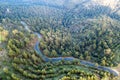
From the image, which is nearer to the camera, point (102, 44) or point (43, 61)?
point (43, 61)

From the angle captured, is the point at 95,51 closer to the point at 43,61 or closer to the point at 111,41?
the point at 111,41

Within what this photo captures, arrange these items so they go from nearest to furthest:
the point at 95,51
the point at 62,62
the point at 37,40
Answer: the point at 62,62 < the point at 95,51 < the point at 37,40

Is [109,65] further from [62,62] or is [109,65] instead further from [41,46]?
[41,46]

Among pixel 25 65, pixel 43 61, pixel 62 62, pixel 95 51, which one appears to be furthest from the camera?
pixel 95 51

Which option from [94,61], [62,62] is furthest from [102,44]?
[62,62]

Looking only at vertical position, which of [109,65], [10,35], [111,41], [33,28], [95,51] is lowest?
[109,65]

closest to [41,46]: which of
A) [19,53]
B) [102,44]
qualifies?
[19,53]

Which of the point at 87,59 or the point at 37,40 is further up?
the point at 37,40

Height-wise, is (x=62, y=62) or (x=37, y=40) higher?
(x=37, y=40)

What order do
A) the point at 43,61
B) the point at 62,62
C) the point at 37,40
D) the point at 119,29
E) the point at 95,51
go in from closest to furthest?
the point at 62,62, the point at 43,61, the point at 95,51, the point at 37,40, the point at 119,29
